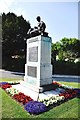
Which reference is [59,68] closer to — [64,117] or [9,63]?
[9,63]

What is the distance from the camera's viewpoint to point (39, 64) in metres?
12.2

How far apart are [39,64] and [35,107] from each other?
4039 millimetres

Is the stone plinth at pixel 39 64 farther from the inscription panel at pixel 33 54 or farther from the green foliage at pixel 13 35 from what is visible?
the green foliage at pixel 13 35

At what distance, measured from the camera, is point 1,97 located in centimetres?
1096

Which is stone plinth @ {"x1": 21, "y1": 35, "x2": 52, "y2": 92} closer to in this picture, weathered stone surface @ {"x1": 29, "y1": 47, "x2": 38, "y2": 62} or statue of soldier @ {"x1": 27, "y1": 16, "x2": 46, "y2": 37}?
weathered stone surface @ {"x1": 29, "y1": 47, "x2": 38, "y2": 62}

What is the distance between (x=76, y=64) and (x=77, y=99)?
20043 millimetres

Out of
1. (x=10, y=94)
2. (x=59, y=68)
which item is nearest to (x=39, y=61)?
(x=10, y=94)

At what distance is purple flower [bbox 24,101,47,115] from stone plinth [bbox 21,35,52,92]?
8.23 feet

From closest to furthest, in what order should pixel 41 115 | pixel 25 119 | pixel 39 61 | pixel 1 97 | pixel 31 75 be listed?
pixel 25 119, pixel 41 115, pixel 1 97, pixel 39 61, pixel 31 75

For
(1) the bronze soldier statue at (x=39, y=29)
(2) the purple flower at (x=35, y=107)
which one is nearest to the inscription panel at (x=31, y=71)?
(1) the bronze soldier statue at (x=39, y=29)

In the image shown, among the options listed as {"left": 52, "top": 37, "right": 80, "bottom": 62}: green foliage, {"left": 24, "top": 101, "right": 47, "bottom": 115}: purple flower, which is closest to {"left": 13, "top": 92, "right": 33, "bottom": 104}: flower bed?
{"left": 24, "top": 101, "right": 47, "bottom": 115}: purple flower

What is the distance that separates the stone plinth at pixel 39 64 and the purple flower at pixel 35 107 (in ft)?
8.23

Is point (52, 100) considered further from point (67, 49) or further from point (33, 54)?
point (67, 49)

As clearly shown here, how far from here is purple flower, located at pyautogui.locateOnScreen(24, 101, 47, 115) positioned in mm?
8320
